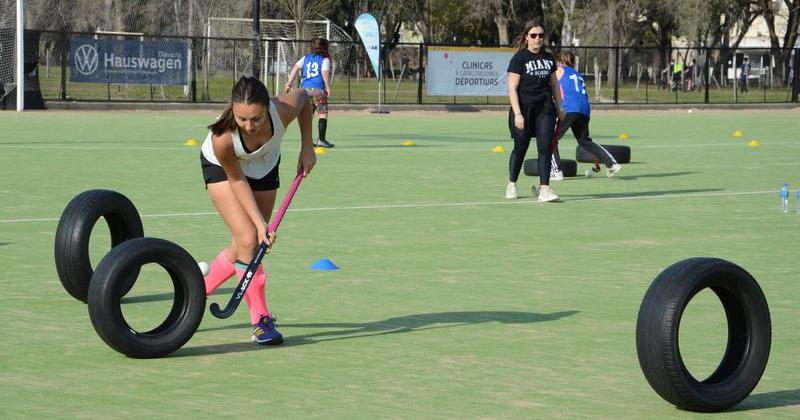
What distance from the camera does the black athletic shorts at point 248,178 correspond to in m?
7.24

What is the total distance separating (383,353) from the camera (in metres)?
6.96

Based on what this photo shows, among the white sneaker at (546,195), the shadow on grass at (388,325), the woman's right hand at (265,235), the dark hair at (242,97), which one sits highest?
the dark hair at (242,97)

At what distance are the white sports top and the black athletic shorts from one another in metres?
0.03

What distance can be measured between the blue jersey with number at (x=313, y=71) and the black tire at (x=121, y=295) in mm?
15214

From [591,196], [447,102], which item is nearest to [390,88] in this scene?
[447,102]

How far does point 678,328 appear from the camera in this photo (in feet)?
18.4

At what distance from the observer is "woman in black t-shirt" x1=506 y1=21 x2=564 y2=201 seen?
14.2 m

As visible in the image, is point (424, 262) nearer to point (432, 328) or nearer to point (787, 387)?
point (432, 328)

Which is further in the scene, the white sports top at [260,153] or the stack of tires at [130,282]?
the white sports top at [260,153]

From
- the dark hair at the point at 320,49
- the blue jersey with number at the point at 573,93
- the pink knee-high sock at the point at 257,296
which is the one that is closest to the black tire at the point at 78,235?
the pink knee-high sock at the point at 257,296

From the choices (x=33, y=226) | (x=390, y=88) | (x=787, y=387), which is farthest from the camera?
(x=390, y=88)

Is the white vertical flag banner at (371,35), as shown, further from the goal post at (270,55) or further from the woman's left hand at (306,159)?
the woman's left hand at (306,159)

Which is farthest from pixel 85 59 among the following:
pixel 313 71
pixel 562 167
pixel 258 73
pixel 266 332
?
pixel 266 332

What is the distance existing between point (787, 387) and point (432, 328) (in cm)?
214
